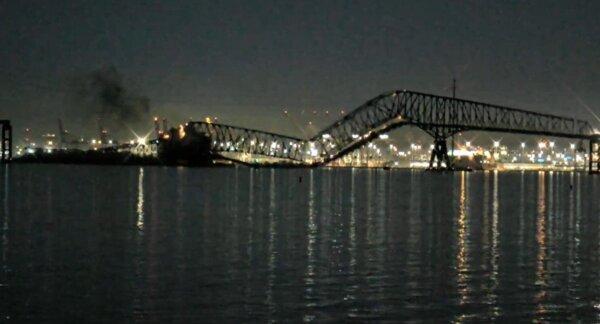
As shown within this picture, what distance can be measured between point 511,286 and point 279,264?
6.05 metres

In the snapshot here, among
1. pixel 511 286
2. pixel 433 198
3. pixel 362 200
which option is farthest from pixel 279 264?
pixel 433 198

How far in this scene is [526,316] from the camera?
17359 mm

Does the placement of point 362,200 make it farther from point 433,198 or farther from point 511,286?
point 511,286

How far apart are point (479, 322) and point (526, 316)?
111cm

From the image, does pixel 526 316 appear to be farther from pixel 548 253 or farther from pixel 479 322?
pixel 548 253

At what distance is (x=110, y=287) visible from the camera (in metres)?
20.0

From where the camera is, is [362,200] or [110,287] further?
[362,200]

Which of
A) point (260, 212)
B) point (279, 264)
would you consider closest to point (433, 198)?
point (260, 212)

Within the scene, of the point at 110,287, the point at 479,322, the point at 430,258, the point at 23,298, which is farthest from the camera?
the point at 430,258

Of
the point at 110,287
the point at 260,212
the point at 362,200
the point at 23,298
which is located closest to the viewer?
the point at 23,298

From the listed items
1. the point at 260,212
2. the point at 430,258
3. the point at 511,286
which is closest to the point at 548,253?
the point at 430,258

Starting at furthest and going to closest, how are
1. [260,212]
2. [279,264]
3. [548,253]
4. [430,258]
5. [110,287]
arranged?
[260,212] < [548,253] < [430,258] < [279,264] < [110,287]

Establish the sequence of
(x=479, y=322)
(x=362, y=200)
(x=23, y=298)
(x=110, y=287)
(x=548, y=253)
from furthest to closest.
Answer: (x=362, y=200) < (x=548, y=253) < (x=110, y=287) < (x=23, y=298) < (x=479, y=322)

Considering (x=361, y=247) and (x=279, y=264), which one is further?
(x=361, y=247)
